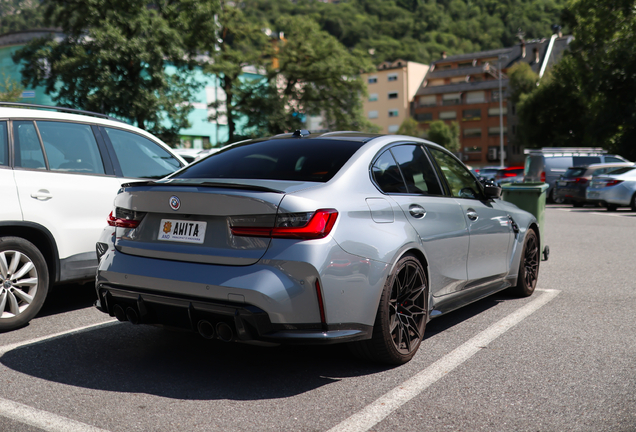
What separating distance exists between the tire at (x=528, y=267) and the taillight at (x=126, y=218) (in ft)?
12.5

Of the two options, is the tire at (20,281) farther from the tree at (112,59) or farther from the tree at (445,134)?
the tree at (445,134)

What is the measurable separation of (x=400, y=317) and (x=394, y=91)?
93.3 metres

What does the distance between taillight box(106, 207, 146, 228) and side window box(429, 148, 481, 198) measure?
92.5 inches

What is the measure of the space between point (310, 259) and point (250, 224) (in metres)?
0.39

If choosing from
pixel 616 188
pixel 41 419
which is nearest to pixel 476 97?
pixel 616 188

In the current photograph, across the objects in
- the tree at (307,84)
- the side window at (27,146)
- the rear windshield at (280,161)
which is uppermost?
the tree at (307,84)

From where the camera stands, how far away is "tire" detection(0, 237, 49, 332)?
4.99m

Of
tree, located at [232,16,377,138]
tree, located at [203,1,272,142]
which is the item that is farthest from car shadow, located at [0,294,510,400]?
tree, located at [232,16,377,138]

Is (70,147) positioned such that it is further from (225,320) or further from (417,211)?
(417,211)

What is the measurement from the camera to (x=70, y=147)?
18.7 feet

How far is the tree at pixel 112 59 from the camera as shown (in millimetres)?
27328

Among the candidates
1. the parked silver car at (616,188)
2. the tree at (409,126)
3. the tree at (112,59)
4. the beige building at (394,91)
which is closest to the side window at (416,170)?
the parked silver car at (616,188)

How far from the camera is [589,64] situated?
38.5 meters

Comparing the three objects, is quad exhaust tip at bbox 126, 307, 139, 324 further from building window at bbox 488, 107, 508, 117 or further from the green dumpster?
building window at bbox 488, 107, 508, 117
